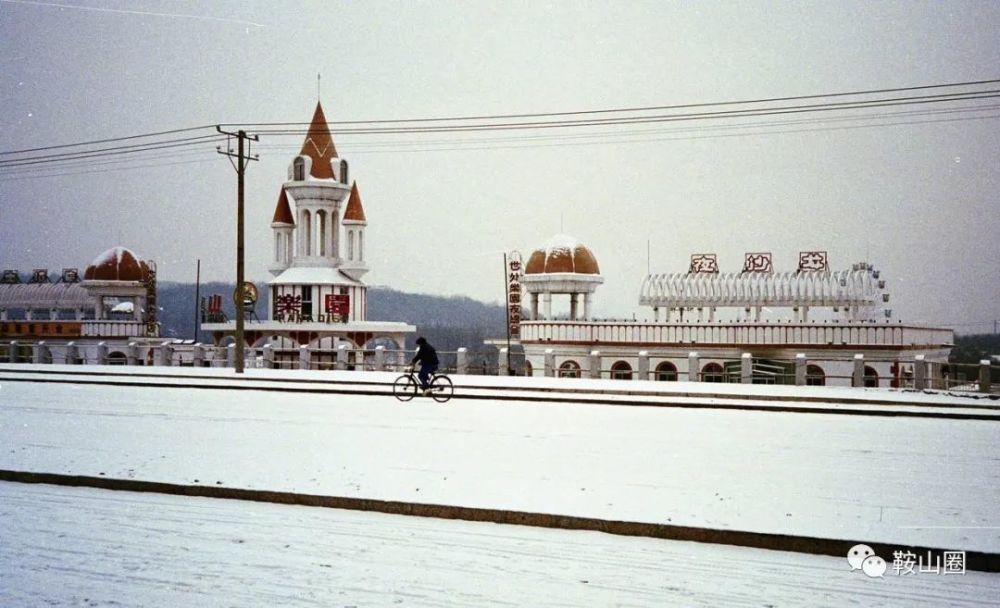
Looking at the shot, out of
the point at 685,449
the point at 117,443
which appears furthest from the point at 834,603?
the point at 117,443

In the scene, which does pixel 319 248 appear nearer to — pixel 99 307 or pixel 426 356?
pixel 99 307

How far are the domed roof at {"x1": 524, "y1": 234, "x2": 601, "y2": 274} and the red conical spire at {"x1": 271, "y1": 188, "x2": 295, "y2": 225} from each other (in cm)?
2237

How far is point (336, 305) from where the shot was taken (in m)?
54.3

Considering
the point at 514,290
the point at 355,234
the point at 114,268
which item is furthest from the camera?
the point at 114,268

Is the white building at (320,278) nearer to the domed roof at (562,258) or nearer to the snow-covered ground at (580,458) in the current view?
the domed roof at (562,258)

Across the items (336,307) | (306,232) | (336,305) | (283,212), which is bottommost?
(336,307)

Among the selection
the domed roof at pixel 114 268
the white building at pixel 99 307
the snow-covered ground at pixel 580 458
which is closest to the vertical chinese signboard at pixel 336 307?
the white building at pixel 99 307

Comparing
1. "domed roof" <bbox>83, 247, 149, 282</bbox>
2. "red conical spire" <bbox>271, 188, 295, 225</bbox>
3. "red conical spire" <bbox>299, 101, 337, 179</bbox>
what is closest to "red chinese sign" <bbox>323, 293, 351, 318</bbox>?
"red conical spire" <bbox>299, 101, 337, 179</bbox>

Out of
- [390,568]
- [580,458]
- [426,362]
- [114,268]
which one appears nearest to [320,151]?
[114,268]

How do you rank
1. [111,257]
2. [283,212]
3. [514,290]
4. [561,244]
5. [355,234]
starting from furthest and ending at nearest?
1. [111,257]
2. [283,212]
3. [355,234]
4. [561,244]
5. [514,290]

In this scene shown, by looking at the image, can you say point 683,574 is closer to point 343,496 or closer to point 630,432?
point 343,496

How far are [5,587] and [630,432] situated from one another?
1009cm

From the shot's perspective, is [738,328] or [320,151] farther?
[320,151]

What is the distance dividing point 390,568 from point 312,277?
4988cm
